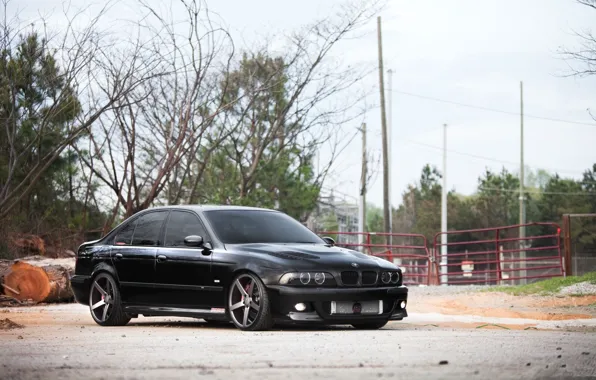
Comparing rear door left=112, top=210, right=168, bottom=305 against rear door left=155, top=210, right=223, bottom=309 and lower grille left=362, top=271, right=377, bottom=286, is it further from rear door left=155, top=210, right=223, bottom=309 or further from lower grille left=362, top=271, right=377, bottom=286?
lower grille left=362, top=271, right=377, bottom=286

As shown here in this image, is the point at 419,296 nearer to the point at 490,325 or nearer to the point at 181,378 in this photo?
the point at 490,325

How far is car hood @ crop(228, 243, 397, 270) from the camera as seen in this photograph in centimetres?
1200

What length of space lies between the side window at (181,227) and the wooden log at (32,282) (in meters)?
6.99

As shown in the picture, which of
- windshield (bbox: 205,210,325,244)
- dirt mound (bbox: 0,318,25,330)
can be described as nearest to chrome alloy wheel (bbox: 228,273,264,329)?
windshield (bbox: 205,210,325,244)

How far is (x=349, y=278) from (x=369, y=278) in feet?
0.99

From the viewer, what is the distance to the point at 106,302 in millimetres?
13773

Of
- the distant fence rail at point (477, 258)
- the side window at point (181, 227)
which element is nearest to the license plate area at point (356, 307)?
the side window at point (181, 227)

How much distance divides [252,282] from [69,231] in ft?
52.6

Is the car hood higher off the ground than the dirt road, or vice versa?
the car hood

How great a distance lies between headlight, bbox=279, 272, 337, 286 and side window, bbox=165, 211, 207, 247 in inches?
64.4

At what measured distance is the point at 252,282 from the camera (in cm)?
1207

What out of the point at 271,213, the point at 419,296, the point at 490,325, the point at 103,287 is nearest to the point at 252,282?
the point at 271,213

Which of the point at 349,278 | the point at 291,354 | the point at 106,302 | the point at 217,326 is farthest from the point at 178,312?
the point at 291,354

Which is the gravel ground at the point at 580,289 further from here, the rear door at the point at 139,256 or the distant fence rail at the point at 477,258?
the rear door at the point at 139,256
